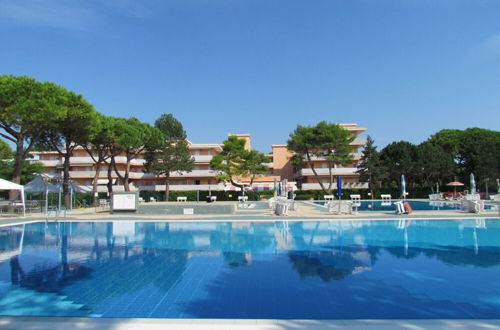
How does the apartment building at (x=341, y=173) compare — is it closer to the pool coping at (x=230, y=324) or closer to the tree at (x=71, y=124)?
the tree at (x=71, y=124)

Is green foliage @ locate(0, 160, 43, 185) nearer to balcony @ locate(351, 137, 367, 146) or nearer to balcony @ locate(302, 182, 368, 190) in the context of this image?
balcony @ locate(302, 182, 368, 190)

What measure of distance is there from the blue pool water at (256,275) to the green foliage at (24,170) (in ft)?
132

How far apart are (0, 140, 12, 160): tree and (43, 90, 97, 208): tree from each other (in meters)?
18.1

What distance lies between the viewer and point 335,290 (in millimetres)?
6332

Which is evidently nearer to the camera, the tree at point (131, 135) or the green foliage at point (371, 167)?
the tree at point (131, 135)

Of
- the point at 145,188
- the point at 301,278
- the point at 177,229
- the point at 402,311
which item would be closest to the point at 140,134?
the point at 145,188

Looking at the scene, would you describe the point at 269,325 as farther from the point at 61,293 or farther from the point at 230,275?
the point at 61,293

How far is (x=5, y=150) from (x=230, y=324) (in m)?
51.8

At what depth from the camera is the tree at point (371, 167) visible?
148 ft

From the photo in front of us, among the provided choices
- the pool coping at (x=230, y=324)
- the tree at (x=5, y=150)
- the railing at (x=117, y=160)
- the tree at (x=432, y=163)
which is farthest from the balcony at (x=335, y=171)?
the pool coping at (x=230, y=324)

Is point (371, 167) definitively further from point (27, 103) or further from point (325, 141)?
point (27, 103)

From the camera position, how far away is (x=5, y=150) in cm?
4516

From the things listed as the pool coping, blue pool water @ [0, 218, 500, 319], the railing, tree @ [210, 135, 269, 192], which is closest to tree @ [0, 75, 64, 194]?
blue pool water @ [0, 218, 500, 319]

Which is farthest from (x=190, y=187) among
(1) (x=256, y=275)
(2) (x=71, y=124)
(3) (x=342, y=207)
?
(1) (x=256, y=275)
